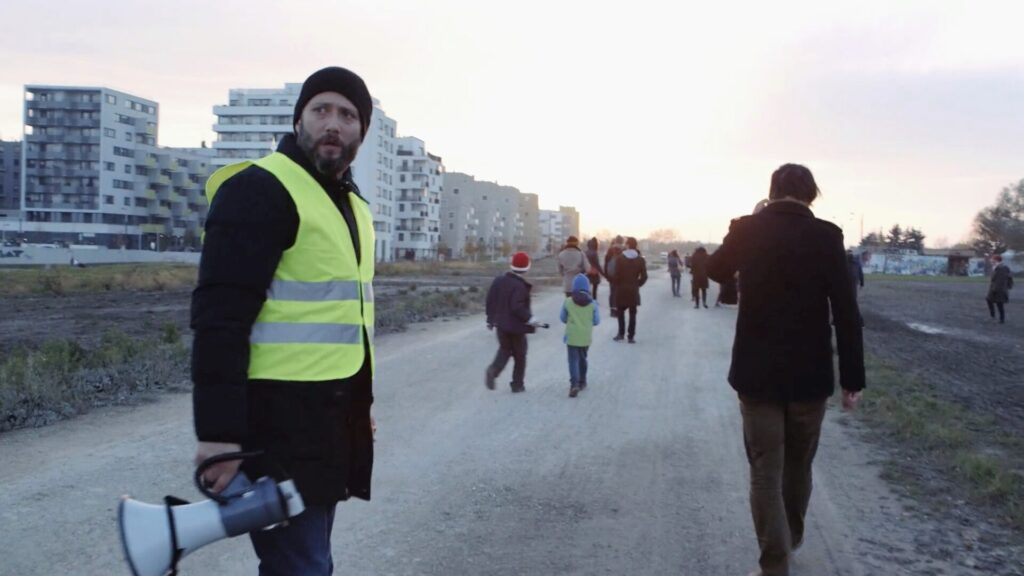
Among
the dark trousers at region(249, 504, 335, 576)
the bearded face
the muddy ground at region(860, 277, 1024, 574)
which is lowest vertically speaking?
the muddy ground at region(860, 277, 1024, 574)

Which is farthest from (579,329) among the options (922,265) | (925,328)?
(922,265)

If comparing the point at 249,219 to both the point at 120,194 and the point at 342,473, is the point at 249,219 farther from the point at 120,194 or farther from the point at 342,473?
the point at 120,194

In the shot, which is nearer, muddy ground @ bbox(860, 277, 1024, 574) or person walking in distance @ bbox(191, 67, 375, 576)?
person walking in distance @ bbox(191, 67, 375, 576)

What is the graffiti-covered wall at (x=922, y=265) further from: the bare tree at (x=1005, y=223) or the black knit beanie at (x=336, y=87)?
the black knit beanie at (x=336, y=87)

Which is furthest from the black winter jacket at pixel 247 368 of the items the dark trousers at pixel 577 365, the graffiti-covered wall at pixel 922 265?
the graffiti-covered wall at pixel 922 265

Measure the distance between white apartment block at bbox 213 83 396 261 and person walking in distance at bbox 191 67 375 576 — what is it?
9988cm

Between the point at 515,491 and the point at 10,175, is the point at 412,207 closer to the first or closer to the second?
the point at 10,175

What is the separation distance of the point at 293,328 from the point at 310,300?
0.10 metres

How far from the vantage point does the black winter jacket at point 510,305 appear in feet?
34.6

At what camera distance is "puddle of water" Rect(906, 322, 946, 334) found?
24.7 meters

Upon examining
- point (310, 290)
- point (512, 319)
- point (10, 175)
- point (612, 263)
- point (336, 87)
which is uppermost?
point (10, 175)

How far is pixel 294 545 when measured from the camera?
8.82ft

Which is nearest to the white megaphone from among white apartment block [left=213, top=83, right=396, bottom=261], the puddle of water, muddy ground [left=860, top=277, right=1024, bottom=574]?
muddy ground [left=860, top=277, right=1024, bottom=574]

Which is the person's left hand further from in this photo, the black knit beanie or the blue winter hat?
the blue winter hat
